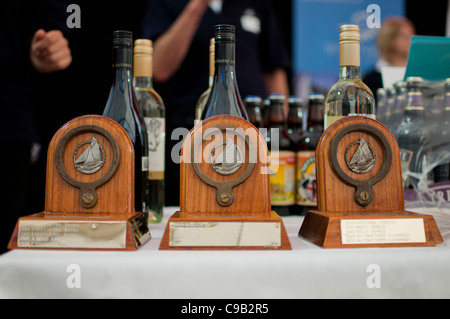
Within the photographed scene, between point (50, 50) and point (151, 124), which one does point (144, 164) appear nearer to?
point (151, 124)

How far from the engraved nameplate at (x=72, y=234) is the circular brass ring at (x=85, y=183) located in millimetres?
51

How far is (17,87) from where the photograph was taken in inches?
46.8

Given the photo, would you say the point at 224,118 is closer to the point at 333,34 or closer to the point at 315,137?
the point at 315,137

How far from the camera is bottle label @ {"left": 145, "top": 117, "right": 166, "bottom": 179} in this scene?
2.72 ft

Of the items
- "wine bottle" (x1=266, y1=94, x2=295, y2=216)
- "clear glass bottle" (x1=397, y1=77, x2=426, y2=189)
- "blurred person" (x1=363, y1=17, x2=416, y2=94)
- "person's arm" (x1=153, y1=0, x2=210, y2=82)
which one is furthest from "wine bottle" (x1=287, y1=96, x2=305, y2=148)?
"blurred person" (x1=363, y1=17, x2=416, y2=94)

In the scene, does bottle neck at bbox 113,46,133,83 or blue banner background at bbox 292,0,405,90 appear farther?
blue banner background at bbox 292,0,405,90

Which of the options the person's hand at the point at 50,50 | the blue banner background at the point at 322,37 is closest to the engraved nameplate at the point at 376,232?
the person's hand at the point at 50,50

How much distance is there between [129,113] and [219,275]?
41 cm

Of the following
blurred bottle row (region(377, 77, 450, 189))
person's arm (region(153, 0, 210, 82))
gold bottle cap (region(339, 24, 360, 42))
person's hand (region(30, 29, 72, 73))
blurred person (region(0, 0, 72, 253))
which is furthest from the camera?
person's arm (region(153, 0, 210, 82))

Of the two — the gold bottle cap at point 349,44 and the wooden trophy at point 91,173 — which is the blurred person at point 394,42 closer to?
the gold bottle cap at point 349,44

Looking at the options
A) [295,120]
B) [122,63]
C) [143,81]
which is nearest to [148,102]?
[143,81]

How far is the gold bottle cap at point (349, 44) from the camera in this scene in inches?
27.3

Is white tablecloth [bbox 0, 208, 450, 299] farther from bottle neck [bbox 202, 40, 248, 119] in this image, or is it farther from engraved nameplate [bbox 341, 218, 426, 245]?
bottle neck [bbox 202, 40, 248, 119]

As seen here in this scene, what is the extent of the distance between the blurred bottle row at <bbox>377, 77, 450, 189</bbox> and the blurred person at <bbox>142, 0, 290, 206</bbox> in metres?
0.78
